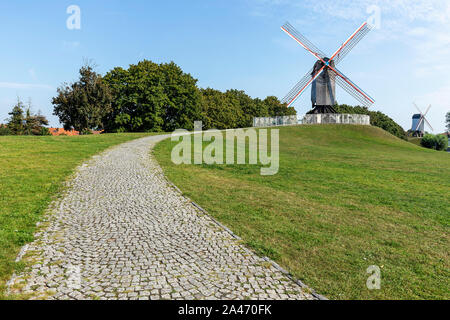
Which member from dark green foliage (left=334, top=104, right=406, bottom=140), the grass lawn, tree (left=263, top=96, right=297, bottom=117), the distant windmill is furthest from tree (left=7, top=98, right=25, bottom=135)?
the distant windmill

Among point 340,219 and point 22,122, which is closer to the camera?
point 340,219

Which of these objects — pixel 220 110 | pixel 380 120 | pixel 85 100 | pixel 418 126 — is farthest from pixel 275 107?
pixel 418 126

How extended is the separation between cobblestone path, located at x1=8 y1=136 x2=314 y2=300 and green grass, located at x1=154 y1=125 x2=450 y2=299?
0.71 metres

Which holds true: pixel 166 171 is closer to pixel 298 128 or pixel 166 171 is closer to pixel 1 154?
pixel 1 154

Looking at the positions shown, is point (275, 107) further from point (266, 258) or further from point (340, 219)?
point (266, 258)

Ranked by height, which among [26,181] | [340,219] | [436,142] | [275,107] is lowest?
[340,219]

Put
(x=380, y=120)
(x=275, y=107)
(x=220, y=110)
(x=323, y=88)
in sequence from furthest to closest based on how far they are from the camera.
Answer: (x=380, y=120)
(x=275, y=107)
(x=220, y=110)
(x=323, y=88)

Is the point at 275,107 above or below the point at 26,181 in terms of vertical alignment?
above

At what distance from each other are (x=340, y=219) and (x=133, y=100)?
44234 mm

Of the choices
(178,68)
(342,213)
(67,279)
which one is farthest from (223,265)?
(178,68)

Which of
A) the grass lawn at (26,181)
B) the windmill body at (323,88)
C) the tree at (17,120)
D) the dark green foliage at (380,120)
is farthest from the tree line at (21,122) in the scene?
the dark green foliage at (380,120)

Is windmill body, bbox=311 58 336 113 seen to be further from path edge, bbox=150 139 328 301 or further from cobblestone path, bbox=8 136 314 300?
cobblestone path, bbox=8 136 314 300

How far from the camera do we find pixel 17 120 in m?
46.2
